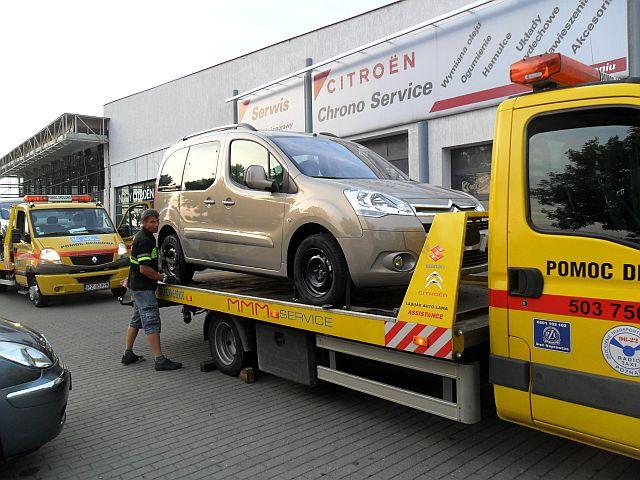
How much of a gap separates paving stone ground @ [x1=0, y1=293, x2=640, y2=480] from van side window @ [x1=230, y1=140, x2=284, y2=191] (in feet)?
6.61

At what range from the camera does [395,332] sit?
Answer: 3645mm

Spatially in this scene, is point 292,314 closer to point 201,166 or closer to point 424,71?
point 201,166

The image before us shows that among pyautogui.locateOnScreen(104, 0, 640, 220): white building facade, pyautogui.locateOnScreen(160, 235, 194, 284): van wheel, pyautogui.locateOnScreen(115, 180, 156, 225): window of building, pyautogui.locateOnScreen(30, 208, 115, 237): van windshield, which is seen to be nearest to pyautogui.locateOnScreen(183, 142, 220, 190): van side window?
pyautogui.locateOnScreen(160, 235, 194, 284): van wheel

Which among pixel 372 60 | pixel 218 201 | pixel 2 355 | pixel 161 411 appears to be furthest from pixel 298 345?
pixel 372 60

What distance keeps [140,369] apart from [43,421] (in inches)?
110

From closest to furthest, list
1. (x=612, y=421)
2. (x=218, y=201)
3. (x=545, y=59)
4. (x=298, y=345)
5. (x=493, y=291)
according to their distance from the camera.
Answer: (x=612, y=421)
(x=545, y=59)
(x=493, y=291)
(x=298, y=345)
(x=218, y=201)

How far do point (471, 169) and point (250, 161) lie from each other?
8.29 m

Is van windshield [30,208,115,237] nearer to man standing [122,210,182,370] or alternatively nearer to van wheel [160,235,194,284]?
van wheel [160,235,194,284]

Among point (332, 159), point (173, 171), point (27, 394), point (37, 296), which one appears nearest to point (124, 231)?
point (37, 296)

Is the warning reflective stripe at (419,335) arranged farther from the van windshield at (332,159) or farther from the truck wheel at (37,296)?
the truck wheel at (37,296)

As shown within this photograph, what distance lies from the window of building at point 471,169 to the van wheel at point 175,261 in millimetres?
7493

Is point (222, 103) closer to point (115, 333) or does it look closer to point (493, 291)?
point (115, 333)

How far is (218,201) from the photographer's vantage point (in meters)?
5.65

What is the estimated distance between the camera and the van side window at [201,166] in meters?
5.86
